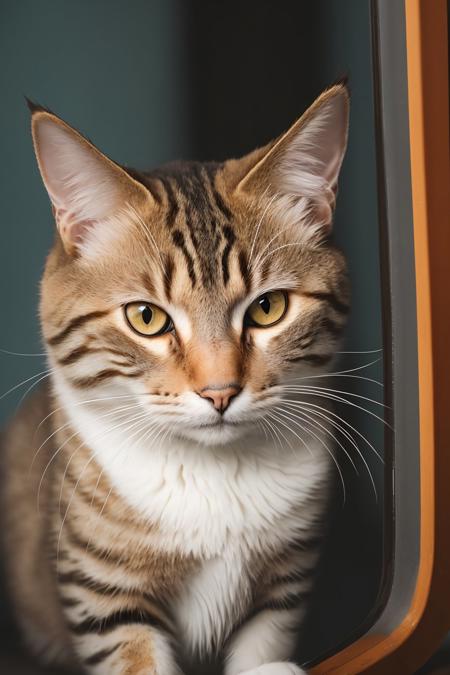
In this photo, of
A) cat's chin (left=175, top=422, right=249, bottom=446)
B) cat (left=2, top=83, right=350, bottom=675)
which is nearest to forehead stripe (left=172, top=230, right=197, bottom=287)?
cat (left=2, top=83, right=350, bottom=675)

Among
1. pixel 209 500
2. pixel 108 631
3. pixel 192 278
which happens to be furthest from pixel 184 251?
pixel 108 631

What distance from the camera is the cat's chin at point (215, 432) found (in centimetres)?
71

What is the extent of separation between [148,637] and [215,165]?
18.3 inches

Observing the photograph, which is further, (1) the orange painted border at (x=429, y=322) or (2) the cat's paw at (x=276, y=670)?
(1) the orange painted border at (x=429, y=322)

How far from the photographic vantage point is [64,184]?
0.70m

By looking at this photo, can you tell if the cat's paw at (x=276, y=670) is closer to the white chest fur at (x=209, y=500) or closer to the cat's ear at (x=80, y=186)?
the white chest fur at (x=209, y=500)

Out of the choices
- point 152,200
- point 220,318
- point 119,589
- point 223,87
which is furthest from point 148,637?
point 223,87

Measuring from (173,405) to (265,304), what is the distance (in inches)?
5.6

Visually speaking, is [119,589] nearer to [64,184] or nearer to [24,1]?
[64,184]

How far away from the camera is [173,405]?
0.69m

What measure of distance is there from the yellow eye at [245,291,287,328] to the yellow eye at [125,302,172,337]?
0.08m

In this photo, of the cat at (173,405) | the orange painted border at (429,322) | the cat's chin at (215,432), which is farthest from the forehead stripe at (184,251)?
the orange painted border at (429,322)

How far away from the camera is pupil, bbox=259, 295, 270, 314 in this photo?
758 mm

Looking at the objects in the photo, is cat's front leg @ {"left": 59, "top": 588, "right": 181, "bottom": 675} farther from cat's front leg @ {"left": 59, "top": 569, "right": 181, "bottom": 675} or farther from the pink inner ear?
the pink inner ear
